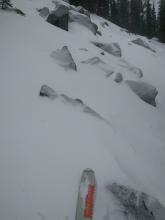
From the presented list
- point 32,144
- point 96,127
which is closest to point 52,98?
point 96,127

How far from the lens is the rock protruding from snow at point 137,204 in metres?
4.30

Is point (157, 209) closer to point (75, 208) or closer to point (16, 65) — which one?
point (75, 208)

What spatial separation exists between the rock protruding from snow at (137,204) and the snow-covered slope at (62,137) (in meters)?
0.21

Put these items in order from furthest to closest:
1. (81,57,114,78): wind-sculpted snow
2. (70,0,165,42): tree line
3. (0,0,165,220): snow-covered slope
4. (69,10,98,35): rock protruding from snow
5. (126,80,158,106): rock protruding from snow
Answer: (70,0,165,42): tree line → (69,10,98,35): rock protruding from snow → (81,57,114,78): wind-sculpted snow → (126,80,158,106): rock protruding from snow → (0,0,165,220): snow-covered slope

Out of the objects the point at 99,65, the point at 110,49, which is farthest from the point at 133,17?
the point at 99,65

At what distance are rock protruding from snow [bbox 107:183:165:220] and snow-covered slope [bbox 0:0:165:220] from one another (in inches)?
8.3

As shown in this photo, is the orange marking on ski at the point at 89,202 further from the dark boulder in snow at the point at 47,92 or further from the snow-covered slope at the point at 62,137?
the dark boulder in snow at the point at 47,92

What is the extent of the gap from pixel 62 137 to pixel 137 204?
2211mm

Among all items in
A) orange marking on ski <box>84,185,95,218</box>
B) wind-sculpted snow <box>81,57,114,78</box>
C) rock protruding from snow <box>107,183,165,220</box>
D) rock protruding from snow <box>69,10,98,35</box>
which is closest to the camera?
orange marking on ski <box>84,185,95,218</box>

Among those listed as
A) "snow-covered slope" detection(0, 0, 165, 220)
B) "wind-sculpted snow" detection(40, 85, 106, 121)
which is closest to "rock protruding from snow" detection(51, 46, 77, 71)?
"snow-covered slope" detection(0, 0, 165, 220)

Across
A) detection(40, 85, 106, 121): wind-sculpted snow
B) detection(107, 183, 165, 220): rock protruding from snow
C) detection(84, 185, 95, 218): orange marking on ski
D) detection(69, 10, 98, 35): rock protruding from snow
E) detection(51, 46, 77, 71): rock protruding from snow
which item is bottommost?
detection(107, 183, 165, 220): rock protruding from snow

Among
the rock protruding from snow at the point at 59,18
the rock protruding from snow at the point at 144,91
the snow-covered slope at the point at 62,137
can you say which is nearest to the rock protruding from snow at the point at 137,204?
the snow-covered slope at the point at 62,137

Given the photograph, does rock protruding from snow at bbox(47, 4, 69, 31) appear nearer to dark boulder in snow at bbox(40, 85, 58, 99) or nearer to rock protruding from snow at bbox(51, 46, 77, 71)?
rock protruding from snow at bbox(51, 46, 77, 71)

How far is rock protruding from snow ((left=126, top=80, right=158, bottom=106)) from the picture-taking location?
10281 millimetres
